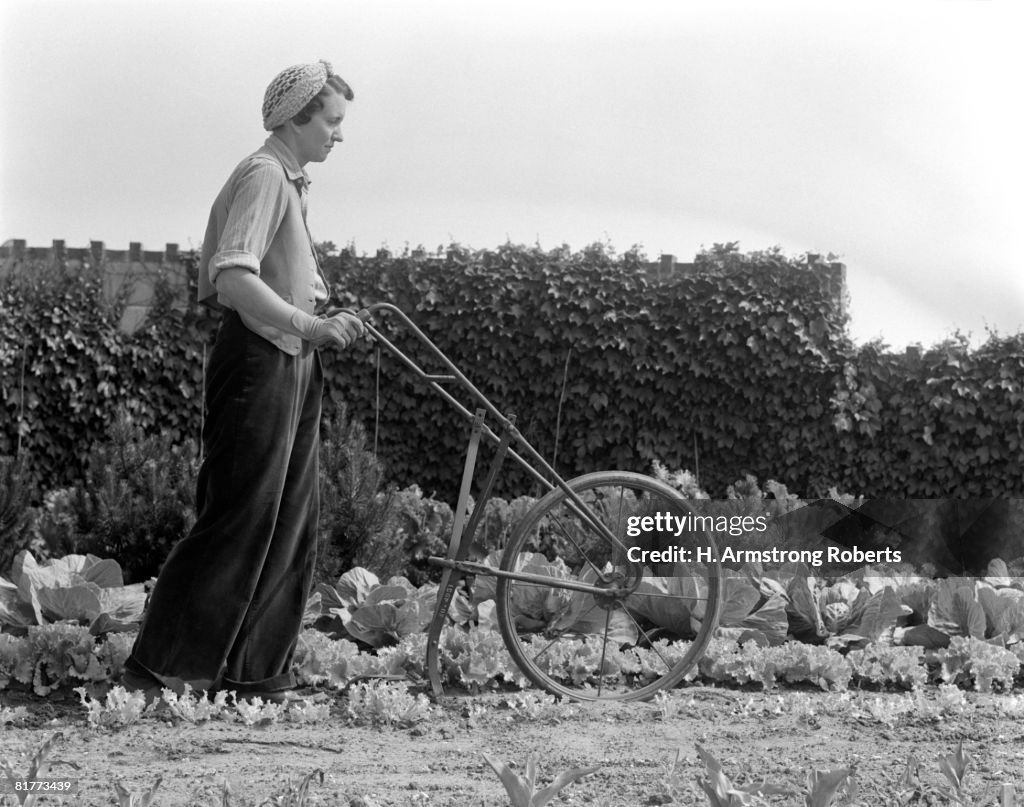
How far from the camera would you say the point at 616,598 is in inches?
146

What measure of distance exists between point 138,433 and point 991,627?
415cm

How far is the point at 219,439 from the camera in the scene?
129 inches

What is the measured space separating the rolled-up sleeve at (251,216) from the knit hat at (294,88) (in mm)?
170

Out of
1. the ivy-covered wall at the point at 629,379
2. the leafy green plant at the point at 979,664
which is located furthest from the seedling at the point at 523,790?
the ivy-covered wall at the point at 629,379

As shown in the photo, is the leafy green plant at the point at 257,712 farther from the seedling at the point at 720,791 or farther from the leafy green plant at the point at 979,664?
the leafy green plant at the point at 979,664

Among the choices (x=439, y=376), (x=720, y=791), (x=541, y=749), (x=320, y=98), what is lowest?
(x=541, y=749)

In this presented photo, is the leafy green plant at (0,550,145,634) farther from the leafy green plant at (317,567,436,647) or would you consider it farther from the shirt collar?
the shirt collar

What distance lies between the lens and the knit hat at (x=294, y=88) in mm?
3262

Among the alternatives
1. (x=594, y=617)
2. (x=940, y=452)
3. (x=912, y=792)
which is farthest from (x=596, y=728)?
(x=940, y=452)

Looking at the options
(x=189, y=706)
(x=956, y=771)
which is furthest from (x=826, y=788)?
(x=189, y=706)

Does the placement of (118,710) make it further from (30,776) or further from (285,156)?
(285,156)

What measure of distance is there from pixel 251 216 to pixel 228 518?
849 mm

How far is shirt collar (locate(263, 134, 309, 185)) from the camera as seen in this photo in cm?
333

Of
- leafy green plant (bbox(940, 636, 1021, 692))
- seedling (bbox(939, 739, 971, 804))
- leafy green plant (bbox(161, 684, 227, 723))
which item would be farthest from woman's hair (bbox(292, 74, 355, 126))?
leafy green plant (bbox(940, 636, 1021, 692))
